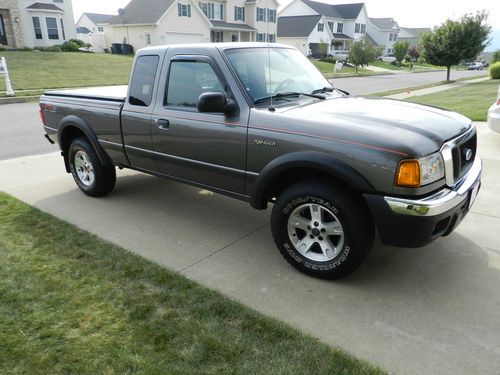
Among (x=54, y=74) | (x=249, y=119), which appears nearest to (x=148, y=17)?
(x=54, y=74)

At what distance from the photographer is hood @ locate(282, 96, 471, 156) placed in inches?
114

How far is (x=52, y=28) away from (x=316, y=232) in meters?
39.6

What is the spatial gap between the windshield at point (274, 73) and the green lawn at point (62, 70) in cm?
1663

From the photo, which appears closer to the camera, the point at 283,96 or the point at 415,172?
the point at 415,172

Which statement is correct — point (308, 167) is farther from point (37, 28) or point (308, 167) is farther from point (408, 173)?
point (37, 28)

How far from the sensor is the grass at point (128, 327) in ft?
8.34

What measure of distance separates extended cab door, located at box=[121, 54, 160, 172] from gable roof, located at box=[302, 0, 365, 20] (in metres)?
66.0

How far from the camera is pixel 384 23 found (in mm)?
80250

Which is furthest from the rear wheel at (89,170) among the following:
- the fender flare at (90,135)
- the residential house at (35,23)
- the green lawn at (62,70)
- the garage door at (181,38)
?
the garage door at (181,38)

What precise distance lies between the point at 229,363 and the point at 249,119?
6.38 feet

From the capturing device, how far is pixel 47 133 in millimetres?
5953

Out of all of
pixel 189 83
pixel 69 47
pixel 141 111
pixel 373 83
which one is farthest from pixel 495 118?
pixel 69 47

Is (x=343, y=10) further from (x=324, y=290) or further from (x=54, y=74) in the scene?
(x=324, y=290)

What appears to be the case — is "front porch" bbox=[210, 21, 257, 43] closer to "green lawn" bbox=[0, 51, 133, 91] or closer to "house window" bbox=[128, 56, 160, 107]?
"green lawn" bbox=[0, 51, 133, 91]
